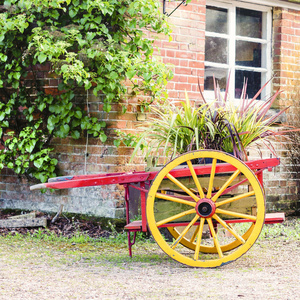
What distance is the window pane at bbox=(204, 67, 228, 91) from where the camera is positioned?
6.50 meters

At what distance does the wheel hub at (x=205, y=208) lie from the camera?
12.8 ft

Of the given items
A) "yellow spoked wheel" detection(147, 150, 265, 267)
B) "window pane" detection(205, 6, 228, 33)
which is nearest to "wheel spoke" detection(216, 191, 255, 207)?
"yellow spoked wheel" detection(147, 150, 265, 267)

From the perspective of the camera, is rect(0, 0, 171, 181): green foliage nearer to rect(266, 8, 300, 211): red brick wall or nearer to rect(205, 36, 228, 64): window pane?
rect(205, 36, 228, 64): window pane

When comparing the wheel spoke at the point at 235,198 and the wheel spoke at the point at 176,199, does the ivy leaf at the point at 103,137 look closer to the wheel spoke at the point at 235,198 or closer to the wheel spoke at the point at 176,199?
the wheel spoke at the point at 176,199

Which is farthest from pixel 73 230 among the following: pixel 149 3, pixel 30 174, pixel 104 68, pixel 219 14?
pixel 219 14

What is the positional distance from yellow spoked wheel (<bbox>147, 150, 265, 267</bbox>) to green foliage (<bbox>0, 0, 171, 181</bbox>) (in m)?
1.56

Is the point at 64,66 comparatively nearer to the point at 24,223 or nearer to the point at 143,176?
the point at 143,176

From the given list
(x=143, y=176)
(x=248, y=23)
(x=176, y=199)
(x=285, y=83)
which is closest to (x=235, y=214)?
(x=176, y=199)

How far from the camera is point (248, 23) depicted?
6.87 m

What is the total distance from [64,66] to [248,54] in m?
2.88

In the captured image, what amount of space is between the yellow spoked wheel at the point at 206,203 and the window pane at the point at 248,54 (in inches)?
118

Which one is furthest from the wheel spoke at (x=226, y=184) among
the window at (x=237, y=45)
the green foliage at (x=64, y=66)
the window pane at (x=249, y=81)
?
the window pane at (x=249, y=81)

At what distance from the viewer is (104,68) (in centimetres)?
529

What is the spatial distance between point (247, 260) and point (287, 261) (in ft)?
1.11
